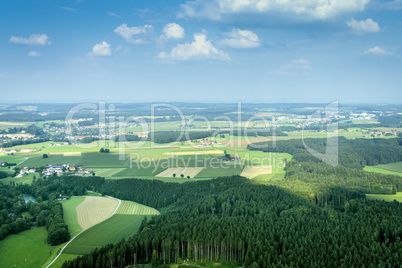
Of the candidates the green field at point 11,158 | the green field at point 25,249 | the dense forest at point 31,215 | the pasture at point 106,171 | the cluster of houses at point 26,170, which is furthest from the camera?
the green field at point 11,158

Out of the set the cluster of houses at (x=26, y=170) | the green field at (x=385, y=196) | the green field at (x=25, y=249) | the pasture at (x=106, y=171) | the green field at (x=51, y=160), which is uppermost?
the green field at (x=51, y=160)

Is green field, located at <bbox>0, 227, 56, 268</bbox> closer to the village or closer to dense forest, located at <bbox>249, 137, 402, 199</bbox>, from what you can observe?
the village

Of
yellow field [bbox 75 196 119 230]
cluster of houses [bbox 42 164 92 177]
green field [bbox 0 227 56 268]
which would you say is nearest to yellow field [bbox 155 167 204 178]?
cluster of houses [bbox 42 164 92 177]

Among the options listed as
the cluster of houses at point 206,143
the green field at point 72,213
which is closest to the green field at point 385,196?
the green field at point 72,213

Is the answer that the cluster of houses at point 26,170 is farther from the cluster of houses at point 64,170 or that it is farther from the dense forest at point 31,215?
the dense forest at point 31,215

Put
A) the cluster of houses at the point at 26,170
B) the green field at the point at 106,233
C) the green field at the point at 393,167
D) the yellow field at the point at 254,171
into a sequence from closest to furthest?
the green field at the point at 106,233 → the yellow field at the point at 254,171 → the cluster of houses at the point at 26,170 → the green field at the point at 393,167

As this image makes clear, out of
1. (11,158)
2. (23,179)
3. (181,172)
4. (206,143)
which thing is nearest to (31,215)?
(23,179)

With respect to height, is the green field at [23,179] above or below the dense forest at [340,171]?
below

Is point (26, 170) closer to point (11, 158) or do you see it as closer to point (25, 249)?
point (11, 158)
